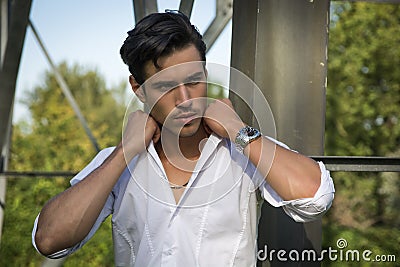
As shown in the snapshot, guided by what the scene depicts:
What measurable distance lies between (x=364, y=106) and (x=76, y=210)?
15.4 m

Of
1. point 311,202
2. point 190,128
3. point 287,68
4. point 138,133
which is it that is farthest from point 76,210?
point 287,68

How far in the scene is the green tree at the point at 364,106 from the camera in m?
16.3

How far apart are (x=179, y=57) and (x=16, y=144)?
12.6 meters

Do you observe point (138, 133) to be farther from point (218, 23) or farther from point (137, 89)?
point (218, 23)

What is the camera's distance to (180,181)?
2.19m

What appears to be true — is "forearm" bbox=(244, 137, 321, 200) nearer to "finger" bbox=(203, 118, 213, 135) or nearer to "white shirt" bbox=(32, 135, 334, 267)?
"white shirt" bbox=(32, 135, 334, 267)

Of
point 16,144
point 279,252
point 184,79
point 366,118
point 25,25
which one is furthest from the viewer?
point 366,118

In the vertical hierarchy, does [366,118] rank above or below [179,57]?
below

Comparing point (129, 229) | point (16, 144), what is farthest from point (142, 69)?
point (16, 144)

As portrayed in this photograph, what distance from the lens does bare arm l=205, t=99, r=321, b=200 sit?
2053 mm

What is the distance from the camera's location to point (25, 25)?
4.46 m

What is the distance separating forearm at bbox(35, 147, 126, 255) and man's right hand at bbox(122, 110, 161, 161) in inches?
2.0

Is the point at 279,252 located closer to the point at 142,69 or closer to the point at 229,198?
the point at 229,198

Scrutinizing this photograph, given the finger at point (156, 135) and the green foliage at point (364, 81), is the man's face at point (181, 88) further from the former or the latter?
the green foliage at point (364, 81)
